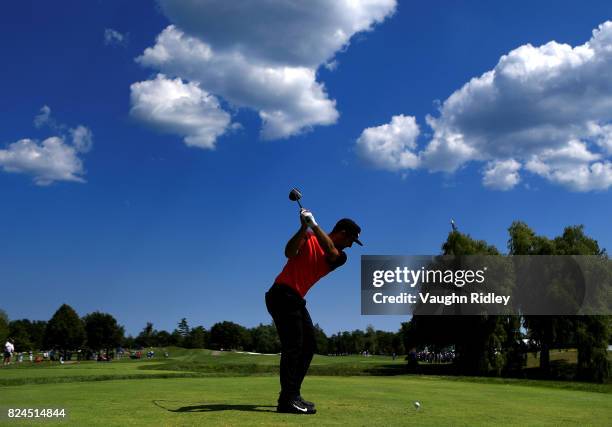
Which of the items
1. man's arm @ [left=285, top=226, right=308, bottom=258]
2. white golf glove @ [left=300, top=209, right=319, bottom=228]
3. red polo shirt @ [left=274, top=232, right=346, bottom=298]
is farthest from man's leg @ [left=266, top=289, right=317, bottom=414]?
white golf glove @ [left=300, top=209, right=319, bottom=228]

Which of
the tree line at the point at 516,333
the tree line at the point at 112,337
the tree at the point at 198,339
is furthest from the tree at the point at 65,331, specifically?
the tree line at the point at 516,333

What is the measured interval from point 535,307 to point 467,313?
20.3 feet

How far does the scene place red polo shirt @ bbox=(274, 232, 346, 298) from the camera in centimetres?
817

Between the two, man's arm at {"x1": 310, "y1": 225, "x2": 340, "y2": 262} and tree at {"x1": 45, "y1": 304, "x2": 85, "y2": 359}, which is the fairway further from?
tree at {"x1": 45, "y1": 304, "x2": 85, "y2": 359}

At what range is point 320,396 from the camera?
439 inches

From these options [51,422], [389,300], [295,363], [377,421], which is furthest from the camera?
[389,300]

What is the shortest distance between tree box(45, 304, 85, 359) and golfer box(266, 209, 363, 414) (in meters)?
127

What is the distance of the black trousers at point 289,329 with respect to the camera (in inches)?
321

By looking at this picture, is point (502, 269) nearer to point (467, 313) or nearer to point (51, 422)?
point (467, 313)

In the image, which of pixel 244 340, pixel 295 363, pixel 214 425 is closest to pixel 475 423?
pixel 295 363

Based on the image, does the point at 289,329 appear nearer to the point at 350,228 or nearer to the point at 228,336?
the point at 350,228

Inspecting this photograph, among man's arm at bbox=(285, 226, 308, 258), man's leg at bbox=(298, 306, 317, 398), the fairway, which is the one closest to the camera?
the fairway

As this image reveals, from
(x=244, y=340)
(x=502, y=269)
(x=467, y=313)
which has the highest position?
(x=502, y=269)

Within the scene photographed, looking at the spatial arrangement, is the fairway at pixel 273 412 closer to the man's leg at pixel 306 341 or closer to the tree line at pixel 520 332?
the man's leg at pixel 306 341
